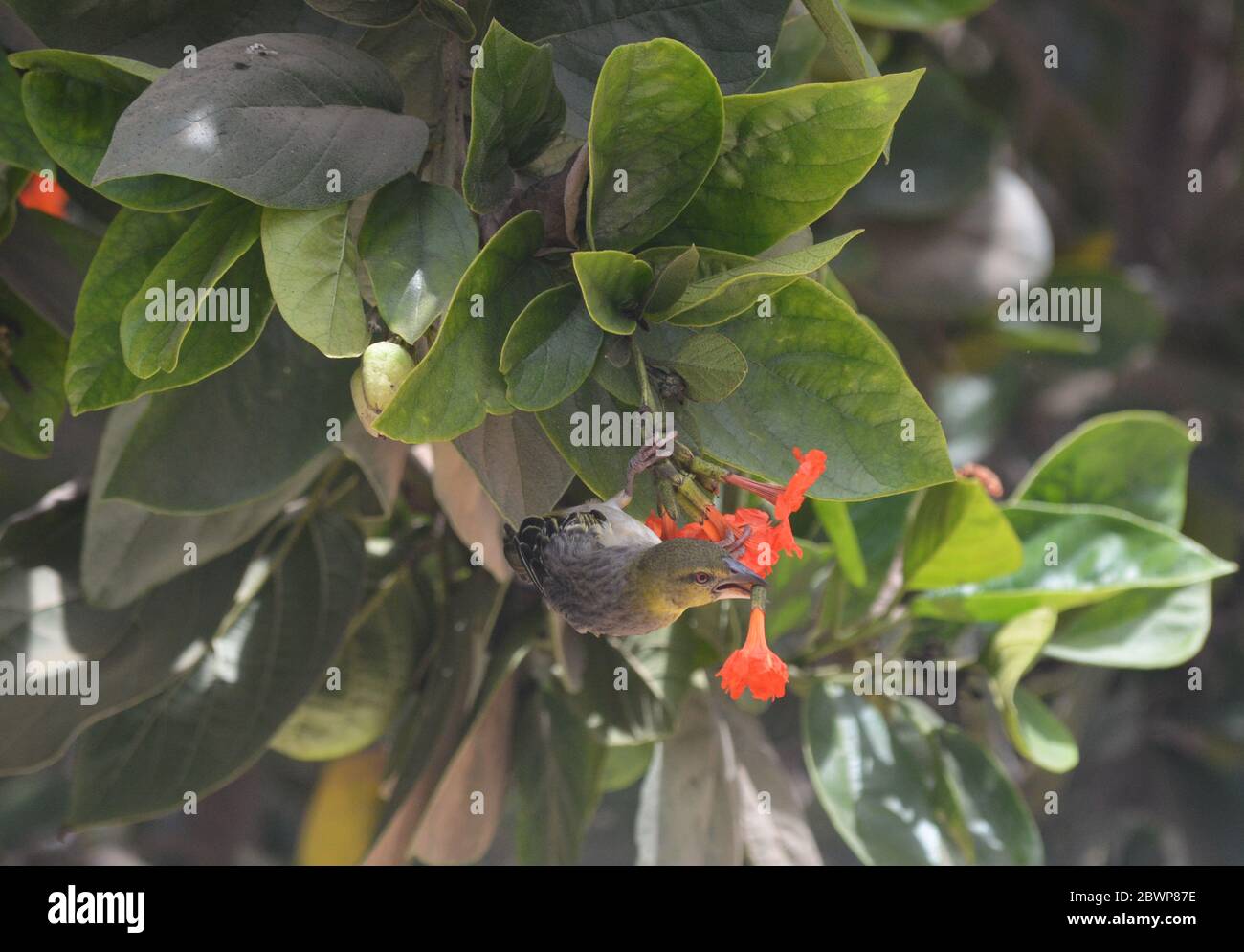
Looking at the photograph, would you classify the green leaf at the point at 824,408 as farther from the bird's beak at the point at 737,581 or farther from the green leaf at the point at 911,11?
the green leaf at the point at 911,11

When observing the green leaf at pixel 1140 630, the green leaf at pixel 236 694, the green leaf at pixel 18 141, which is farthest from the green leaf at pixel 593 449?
the green leaf at pixel 1140 630

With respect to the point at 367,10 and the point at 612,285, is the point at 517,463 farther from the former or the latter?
the point at 367,10

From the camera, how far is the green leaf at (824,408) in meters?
0.46

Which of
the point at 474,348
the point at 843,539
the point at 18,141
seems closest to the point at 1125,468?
the point at 843,539

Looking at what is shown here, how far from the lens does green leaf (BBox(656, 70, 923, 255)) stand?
454 mm

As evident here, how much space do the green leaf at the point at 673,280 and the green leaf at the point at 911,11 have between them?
51cm

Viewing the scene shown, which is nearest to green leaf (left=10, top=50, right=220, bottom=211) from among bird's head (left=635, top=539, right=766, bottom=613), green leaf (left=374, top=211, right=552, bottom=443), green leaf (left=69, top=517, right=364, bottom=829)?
green leaf (left=374, top=211, right=552, bottom=443)

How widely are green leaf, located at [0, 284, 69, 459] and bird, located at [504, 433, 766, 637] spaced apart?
1.00 ft

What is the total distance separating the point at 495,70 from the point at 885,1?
0.57 metres

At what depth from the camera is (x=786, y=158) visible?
1.58 ft

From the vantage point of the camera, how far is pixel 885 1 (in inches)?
37.5

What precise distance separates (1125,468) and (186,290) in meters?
0.63

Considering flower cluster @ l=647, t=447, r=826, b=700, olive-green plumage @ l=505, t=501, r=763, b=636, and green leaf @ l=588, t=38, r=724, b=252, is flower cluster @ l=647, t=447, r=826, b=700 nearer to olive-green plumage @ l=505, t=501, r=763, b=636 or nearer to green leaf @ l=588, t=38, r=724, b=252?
olive-green plumage @ l=505, t=501, r=763, b=636

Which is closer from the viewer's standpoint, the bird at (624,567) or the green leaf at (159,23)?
the bird at (624,567)
